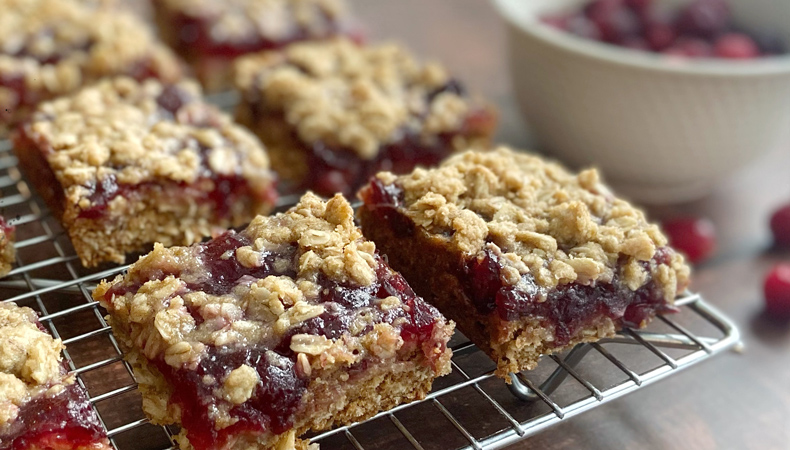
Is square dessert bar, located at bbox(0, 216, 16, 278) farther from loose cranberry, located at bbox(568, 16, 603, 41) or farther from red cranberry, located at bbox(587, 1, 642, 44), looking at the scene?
red cranberry, located at bbox(587, 1, 642, 44)

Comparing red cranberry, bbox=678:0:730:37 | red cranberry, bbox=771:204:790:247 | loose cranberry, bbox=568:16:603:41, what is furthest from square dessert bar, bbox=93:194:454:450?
red cranberry, bbox=678:0:730:37

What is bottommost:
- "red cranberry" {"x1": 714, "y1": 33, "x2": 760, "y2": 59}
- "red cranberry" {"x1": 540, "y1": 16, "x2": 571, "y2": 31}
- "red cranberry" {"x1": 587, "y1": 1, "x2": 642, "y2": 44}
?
"red cranberry" {"x1": 540, "y1": 16, "x2": 571, "y2": 31}

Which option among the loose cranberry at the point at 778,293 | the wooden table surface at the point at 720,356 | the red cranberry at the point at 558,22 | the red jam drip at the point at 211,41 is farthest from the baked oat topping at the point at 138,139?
the loose cranberry at the point at 778,293

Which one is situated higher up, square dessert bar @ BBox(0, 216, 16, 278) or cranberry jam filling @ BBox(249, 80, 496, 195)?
cranberry jam filling @ BBox(249, 80, 496, 195)

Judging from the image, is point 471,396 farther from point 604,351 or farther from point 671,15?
point 671,15

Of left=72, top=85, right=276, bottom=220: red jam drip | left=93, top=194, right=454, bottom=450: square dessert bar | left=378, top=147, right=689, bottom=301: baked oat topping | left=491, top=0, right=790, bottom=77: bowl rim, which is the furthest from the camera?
left=491, top=0, right=790, bottom=77: bowl rim

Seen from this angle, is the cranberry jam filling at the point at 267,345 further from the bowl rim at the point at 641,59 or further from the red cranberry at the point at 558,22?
the red cranberry at the point at 558,22
